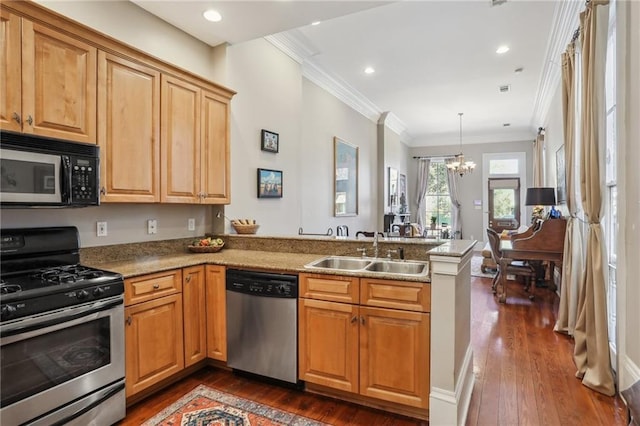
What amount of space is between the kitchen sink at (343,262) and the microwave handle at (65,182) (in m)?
1.69

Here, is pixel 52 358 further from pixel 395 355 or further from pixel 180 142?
pixel 395 355

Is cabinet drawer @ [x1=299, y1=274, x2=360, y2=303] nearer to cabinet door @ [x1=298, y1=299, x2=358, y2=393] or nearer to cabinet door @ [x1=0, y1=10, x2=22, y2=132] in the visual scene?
cabinet door @ [x1=298, y1=299, x2=358, y2=393]

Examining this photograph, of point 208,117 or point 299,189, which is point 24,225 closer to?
point 208,117

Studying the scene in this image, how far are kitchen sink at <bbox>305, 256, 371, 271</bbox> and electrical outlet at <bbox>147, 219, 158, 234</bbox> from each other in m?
1.47

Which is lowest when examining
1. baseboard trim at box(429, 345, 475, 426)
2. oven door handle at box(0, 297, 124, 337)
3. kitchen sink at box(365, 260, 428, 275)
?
baseboard trim at box(429, 345, 475, 426)

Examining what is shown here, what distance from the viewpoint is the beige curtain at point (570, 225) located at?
10.9 feet

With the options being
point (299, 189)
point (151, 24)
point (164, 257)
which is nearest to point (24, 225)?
point (164, 257)

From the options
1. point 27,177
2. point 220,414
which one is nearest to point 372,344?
point 220,414

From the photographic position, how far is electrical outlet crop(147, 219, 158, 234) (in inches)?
117

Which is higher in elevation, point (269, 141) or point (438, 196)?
point (269, 141)

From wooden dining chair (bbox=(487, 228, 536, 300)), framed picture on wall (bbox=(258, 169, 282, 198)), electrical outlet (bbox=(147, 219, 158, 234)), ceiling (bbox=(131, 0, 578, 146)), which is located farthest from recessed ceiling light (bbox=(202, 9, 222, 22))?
wooden dining chair (bbox=(487, 228, 536, 300))

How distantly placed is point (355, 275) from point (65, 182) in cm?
187

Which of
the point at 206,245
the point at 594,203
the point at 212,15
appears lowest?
the point at 206,245

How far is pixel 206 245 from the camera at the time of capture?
3.21 meters
